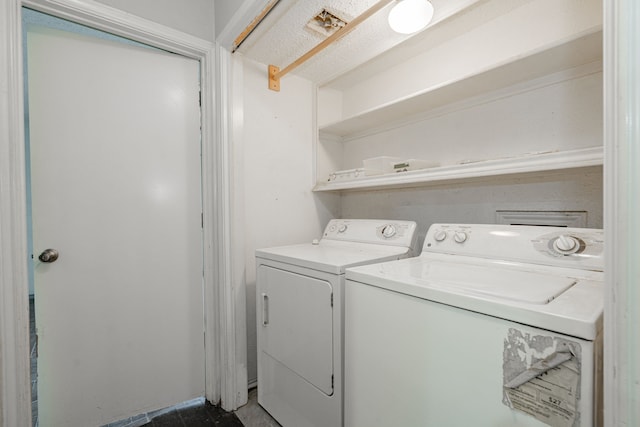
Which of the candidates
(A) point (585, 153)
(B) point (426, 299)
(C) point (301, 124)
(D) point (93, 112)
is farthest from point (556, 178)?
(D) point (93, 112)

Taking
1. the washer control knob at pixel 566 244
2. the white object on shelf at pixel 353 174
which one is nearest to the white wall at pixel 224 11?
the white object on shelf at pixel 353 174

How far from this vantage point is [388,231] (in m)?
1.67

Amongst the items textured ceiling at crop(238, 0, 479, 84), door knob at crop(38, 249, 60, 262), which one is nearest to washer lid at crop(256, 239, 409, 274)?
door knob at crop(38, 249, 60, 262)

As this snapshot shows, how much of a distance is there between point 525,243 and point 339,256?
2.61 ft

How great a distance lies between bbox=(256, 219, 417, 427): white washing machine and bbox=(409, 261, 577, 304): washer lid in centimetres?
35

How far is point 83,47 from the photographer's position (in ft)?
4.73

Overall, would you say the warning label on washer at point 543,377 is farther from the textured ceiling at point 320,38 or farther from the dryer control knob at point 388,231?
the textured ceiling at point 320,38

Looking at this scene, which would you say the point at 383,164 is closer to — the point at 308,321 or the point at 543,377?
the point at 308,321

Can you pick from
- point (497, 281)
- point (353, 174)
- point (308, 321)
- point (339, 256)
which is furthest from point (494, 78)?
point (308, 321)

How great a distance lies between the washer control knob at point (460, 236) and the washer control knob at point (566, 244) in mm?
343

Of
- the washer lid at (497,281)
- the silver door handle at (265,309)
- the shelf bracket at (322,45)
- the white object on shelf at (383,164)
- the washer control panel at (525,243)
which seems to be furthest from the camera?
the white object on shelf at (383,164)

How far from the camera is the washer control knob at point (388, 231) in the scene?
1642 mm

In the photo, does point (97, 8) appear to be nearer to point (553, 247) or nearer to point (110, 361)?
point (110, 361)

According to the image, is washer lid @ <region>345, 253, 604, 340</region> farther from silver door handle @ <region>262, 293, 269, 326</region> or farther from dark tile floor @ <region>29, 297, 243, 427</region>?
dark tile floor @ <region>29, 297, 243, 427</region>
